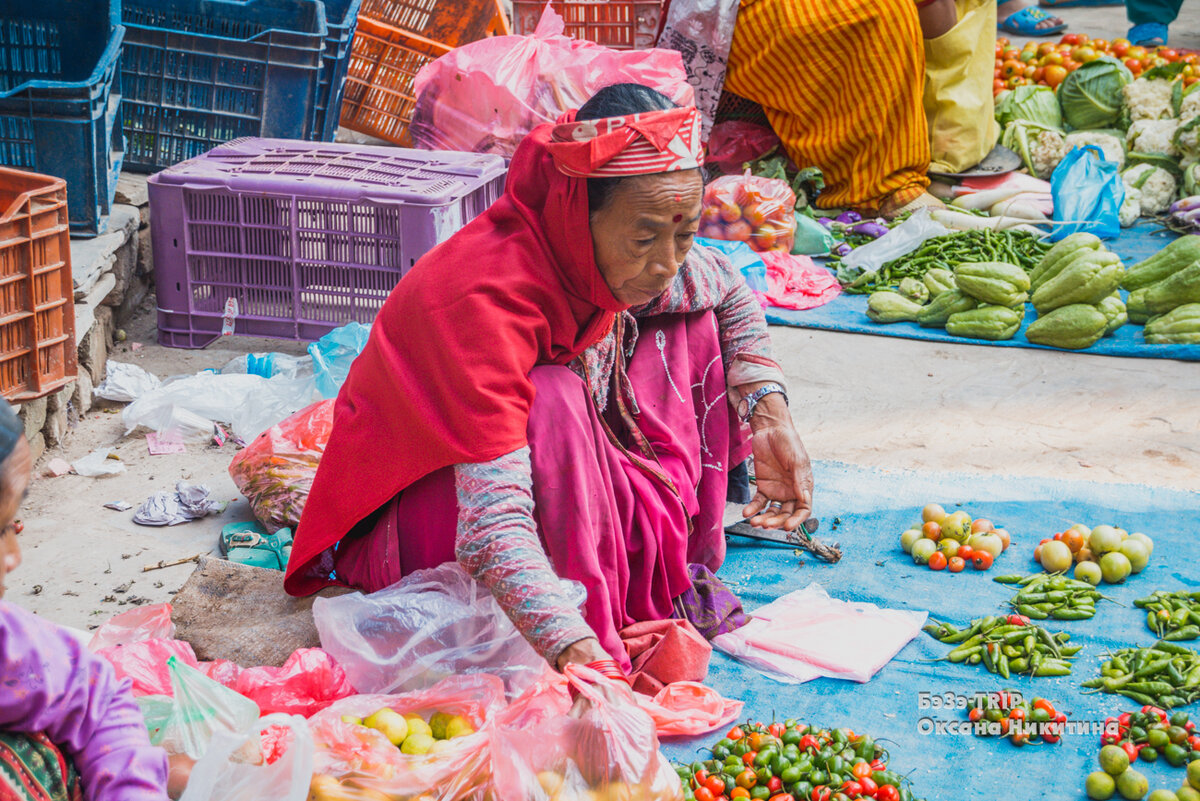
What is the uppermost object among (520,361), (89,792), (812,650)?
(520,361)

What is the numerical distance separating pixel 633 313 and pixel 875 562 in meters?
1.07

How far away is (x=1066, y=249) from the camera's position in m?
4.82

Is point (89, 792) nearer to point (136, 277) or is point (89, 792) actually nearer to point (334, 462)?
point (334, 462)

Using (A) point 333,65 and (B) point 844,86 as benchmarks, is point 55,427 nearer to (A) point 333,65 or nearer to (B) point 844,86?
(A) point 333,65

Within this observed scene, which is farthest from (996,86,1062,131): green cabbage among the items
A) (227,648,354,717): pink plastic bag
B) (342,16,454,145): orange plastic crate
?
(227,648,354,717): pink plastic bag

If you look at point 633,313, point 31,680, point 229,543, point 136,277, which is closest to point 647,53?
point 136,277

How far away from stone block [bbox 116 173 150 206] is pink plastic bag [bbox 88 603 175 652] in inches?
95.7

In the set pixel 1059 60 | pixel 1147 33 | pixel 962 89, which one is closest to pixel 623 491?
pixel 962 89

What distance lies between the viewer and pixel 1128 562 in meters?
2.92

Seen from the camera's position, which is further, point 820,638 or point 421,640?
point 820,638

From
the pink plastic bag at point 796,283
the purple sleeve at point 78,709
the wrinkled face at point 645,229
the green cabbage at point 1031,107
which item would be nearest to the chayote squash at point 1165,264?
the pink plastic bag at point 796,283

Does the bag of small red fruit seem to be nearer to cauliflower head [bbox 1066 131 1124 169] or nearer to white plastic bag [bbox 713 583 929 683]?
cauliflower head [bbox 1066 131 1124 169]

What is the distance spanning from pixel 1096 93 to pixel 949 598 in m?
5.29

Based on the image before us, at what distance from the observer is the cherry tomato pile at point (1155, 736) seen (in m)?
2.19
